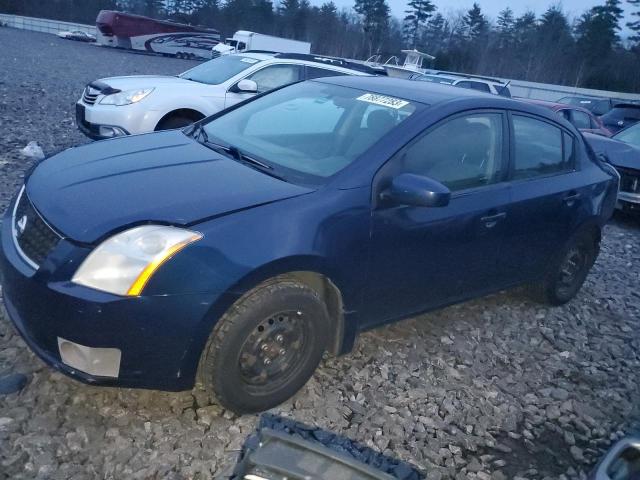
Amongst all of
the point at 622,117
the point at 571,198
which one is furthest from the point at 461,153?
the point at 622,117

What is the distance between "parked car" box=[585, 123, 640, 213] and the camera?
766cm

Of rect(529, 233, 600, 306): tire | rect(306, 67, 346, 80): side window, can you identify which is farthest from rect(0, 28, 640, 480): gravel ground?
rect(306, 67, 346, 80): side window

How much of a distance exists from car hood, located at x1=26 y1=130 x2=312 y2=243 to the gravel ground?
915 mm

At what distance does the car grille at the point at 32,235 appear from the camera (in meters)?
2.58

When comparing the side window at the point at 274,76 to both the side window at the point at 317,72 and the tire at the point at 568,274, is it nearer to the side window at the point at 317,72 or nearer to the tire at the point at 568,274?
the side window at the point at 317,72

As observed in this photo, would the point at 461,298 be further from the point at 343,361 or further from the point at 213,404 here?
Result: the point at 213,404

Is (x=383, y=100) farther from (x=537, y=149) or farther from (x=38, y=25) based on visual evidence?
(x=38, y=25)

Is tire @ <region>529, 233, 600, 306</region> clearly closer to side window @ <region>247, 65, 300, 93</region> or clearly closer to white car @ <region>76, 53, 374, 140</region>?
white car @ <region>76, 53, 374, 140</region>

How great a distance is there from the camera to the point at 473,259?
3.68 metres

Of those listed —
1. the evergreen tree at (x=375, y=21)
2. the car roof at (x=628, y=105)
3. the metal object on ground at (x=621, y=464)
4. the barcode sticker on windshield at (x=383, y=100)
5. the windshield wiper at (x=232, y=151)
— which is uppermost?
the evergreen tree at (x=375, y=21)

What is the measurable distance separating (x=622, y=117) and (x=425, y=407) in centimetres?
1298

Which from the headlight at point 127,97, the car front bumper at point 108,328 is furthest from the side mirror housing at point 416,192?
the headlight at point 127,97

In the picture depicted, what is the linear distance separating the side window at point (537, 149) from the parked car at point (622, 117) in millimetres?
10514

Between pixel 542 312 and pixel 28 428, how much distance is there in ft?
12.4
